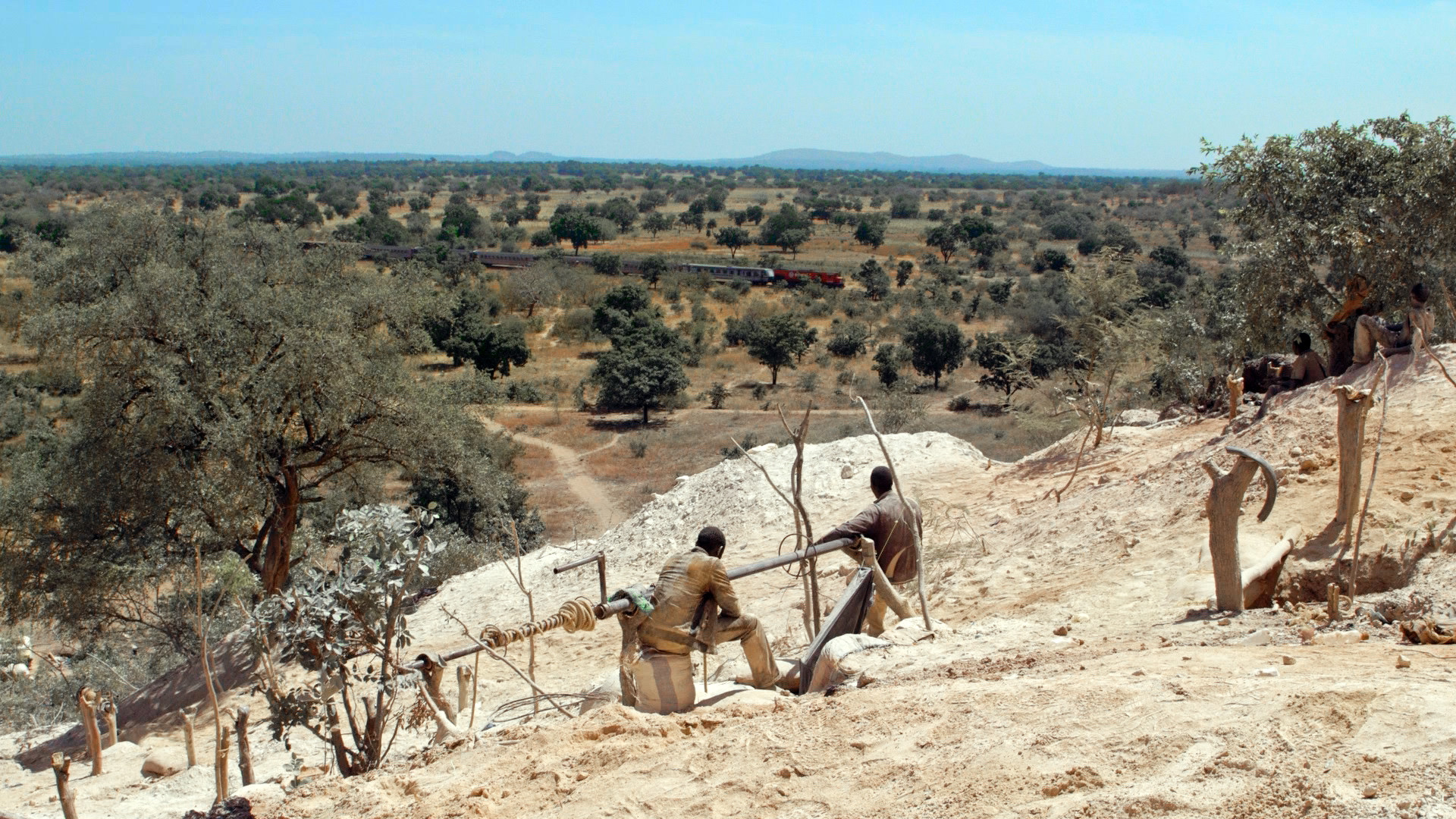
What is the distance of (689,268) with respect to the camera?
182 ft

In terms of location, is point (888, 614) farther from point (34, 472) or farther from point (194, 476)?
point (34, 472)

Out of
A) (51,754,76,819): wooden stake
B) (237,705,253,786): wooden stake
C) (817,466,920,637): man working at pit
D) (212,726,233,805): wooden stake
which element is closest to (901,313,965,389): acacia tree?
(817,466,920,637): man working at pit

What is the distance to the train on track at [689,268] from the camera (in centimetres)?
5241

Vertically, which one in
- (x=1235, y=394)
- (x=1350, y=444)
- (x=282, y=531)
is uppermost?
(x=1350, y=444)

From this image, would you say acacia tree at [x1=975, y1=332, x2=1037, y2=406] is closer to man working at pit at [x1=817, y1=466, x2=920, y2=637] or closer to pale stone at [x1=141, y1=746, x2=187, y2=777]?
man working at pit at [x1=817, y1=466, x2=920, y2=637]

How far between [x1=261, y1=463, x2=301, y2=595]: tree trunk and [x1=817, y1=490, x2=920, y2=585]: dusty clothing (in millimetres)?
8482

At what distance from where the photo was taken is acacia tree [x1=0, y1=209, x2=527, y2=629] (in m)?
11.7

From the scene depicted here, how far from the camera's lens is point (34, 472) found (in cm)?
1221

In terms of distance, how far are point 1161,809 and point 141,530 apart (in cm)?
1221

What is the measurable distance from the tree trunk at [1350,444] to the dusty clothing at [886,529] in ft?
8.76

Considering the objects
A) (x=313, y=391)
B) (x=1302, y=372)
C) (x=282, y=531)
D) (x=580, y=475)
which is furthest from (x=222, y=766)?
(x=580, y=475)

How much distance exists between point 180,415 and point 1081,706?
10.7 metres

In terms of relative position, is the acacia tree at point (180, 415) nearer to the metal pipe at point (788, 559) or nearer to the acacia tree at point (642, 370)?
the metal pipe at point (788, 559)

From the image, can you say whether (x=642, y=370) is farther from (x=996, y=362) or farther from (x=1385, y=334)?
(x=1385, y=334)
